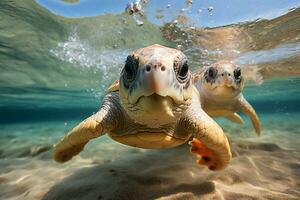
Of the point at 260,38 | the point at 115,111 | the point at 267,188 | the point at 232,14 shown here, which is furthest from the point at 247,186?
the point at 260,38

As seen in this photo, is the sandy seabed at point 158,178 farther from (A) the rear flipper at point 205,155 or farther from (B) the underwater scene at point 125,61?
(A) the rear flipper at point 205,155

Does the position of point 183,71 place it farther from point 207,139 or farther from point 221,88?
point 221,88

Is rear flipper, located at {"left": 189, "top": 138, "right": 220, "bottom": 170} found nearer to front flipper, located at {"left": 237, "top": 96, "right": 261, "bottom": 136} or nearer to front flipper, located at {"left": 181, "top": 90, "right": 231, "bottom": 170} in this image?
front flipper, located at {"left": 181, "top": 90, "right": 231, "bottom": 170}

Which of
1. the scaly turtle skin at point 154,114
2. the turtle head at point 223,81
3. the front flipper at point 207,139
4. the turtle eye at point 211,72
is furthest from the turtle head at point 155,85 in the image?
the turtle eye at point 211,72

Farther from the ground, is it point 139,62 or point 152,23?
point 152,23

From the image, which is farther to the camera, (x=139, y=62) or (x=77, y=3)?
(x=77, y=3)

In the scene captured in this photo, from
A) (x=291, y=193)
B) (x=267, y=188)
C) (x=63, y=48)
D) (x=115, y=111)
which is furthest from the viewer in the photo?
(x=63, y=48)

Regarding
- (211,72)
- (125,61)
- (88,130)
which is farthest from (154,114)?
(211,72)

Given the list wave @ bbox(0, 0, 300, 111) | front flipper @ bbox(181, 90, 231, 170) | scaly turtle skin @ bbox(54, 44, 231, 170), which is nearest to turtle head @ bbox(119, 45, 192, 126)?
scaly turtle skin @ bbox(54, 44, 231, 170)

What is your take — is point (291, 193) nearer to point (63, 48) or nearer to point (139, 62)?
point (139, 62)
